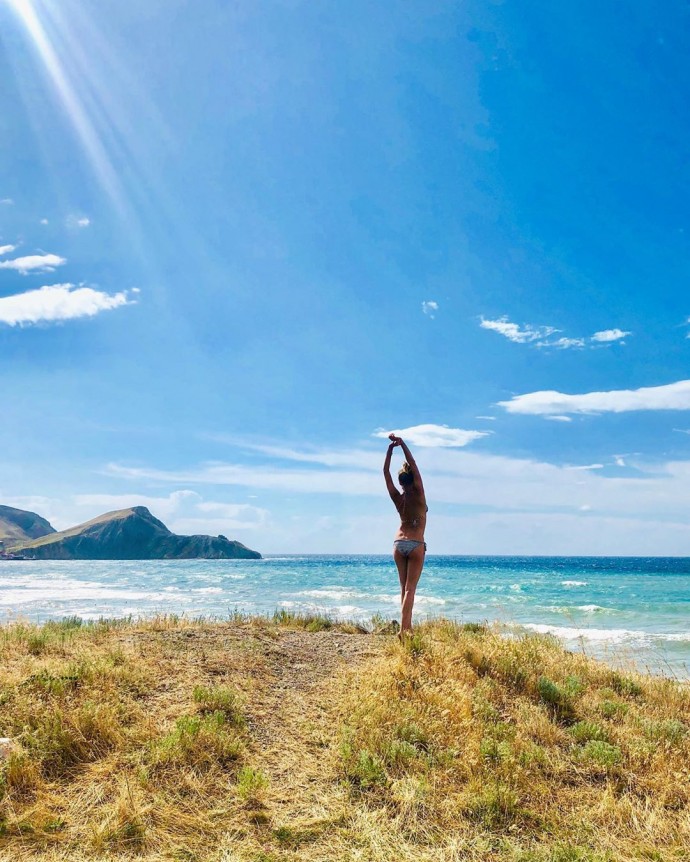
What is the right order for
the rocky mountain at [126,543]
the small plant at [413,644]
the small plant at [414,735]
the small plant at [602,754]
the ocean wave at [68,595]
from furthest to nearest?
1. the rocky mountain at [126,543]
2. the ocean wave at [68,595]
3. the small plant at [413,644]
4. the small plant at [414,735]
5. the small plant at [602,754]

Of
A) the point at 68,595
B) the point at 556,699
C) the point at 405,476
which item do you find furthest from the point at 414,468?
the point at 68,595

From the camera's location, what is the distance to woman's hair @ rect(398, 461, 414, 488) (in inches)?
336

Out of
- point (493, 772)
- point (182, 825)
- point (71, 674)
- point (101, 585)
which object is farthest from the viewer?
point (101, 585)

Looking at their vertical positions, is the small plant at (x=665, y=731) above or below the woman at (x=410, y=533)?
below

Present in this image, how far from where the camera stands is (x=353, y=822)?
434 cm

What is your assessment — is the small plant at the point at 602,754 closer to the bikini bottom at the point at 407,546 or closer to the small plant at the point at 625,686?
the small plant at the point at 625,686

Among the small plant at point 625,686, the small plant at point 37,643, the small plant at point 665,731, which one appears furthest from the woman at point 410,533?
the small plant at point 37,643

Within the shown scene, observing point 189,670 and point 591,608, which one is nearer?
point 189,670

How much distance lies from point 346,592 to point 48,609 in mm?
17892

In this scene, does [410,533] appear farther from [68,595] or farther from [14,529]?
[14,529]

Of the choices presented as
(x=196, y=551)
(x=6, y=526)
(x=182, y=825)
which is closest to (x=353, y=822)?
(x=182, y=825)

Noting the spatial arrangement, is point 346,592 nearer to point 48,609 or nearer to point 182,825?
point 48,609

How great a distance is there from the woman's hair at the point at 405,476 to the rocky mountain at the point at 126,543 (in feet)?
524

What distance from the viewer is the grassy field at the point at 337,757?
416cm
